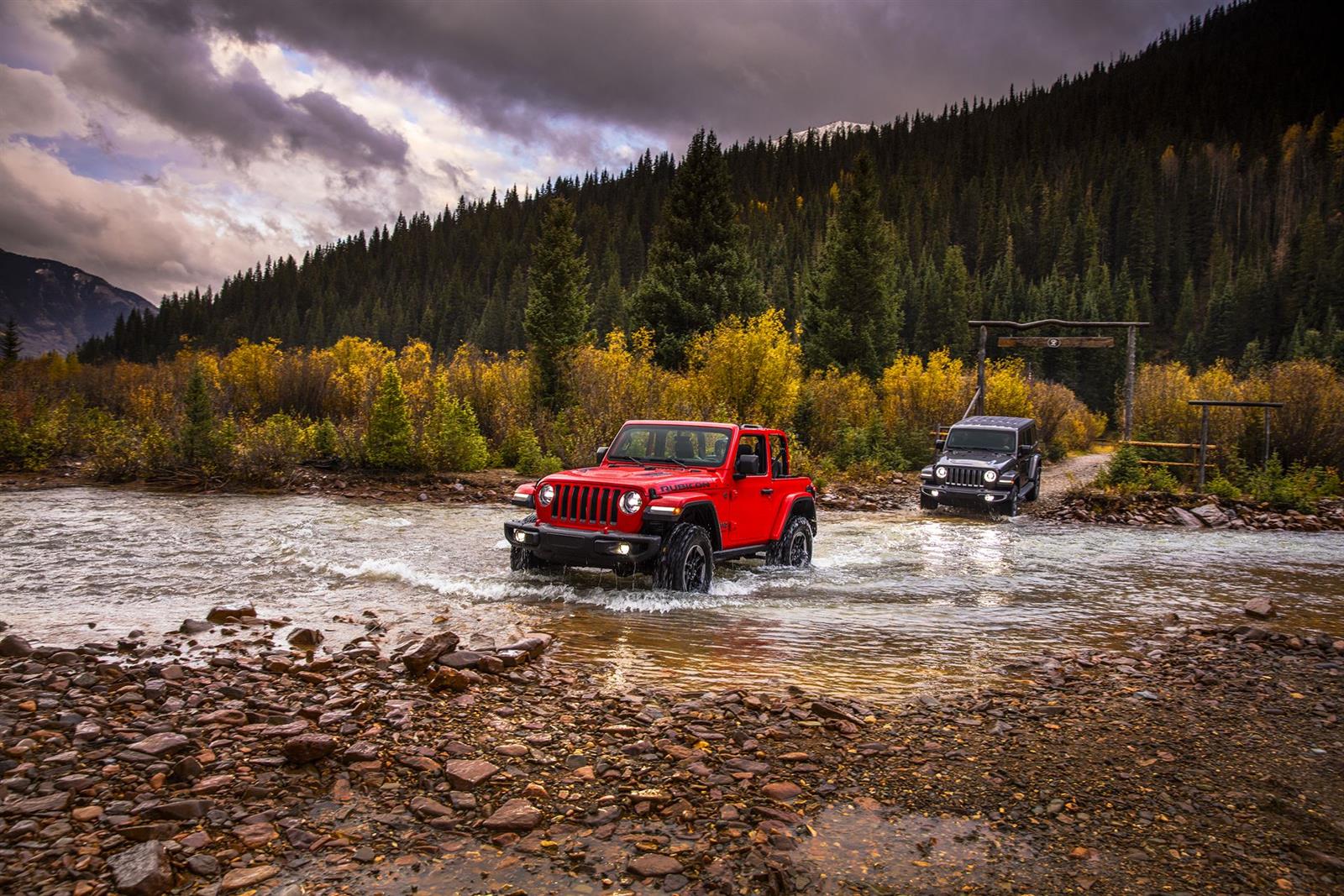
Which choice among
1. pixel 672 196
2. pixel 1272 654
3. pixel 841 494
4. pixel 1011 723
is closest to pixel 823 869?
pixel 1011 723

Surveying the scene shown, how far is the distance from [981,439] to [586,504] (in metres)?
14.1

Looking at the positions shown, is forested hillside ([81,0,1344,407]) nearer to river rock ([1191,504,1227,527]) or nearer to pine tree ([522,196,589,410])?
pine tree ([522,196,589,410])

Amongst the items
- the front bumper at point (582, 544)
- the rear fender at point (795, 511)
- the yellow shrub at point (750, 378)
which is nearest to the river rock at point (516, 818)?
the front bumper at point (582, 544)

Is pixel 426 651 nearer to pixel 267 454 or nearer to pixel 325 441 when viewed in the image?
pixel 267 454

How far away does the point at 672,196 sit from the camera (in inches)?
1476

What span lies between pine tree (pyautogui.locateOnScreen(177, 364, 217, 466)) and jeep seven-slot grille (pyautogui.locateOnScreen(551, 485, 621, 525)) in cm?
1448

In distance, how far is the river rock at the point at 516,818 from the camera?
152 inches

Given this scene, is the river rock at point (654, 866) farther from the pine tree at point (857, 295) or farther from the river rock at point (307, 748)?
the pine tree at point (857, 295)

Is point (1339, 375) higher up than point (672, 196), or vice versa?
point (672, 196)

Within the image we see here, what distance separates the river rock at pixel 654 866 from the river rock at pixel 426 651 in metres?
3.04

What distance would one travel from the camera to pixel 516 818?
392 cm

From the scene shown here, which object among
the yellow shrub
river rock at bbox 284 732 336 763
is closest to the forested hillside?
the yellow shrub

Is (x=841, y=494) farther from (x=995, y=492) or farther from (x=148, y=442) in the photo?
(x=148, y=442)

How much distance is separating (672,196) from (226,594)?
3175 centimetres
